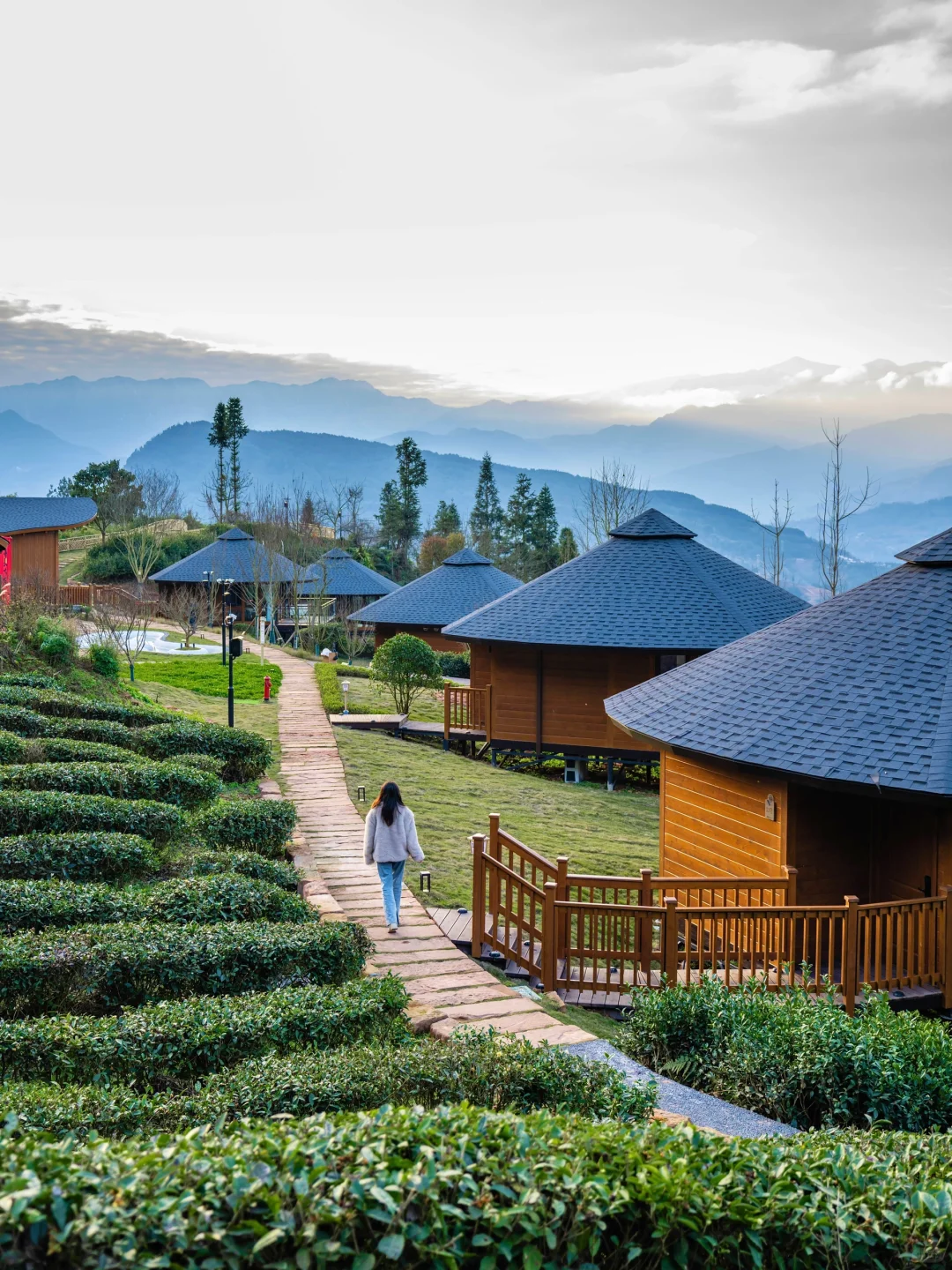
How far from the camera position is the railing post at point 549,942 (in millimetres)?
8727

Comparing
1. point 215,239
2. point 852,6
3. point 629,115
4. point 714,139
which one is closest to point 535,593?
point 629,115

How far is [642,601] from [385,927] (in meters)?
13.2

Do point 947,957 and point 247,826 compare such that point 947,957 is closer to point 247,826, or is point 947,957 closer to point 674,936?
point 674,936

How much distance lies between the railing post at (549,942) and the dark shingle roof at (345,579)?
40.5 meters

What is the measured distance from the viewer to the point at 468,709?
76.1 feet

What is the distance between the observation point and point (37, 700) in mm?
16047

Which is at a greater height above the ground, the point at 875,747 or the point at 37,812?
the point at 875,747

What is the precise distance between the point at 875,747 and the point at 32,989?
25.1 ft

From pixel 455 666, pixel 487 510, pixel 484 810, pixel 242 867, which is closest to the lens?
pixel 242 867

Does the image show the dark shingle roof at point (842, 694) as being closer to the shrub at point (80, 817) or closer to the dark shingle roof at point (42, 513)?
the shrub at point (80, 817)

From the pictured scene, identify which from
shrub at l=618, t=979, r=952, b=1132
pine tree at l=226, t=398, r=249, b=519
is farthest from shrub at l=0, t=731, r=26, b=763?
pine tree at l=226, t=398, r=249, b=519

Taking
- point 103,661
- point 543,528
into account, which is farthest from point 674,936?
point 543,528

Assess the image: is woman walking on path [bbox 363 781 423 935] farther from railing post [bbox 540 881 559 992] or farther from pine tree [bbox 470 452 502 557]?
pine tree [bbox 470 452 502 557]

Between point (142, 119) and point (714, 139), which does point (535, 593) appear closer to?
point (714, 139)
